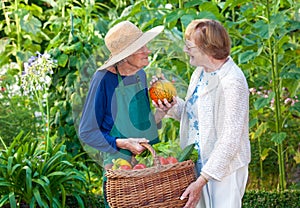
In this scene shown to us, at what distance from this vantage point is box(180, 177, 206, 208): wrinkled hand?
2824 millimetres

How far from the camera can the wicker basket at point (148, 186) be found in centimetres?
274

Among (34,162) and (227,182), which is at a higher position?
(227,182)

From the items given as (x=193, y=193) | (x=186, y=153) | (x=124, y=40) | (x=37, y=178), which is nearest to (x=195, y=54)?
(x=124, y=40)

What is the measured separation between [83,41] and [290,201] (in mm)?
1865

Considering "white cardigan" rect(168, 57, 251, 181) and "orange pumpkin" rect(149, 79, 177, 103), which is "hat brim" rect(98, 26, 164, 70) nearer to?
"orange pumpkin" rect(149, 79, 177, 103)

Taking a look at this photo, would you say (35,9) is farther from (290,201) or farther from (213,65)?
(213,65)

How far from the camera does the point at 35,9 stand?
A: 21.6ft

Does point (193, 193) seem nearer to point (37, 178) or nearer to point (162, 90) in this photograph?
point (162, 90)

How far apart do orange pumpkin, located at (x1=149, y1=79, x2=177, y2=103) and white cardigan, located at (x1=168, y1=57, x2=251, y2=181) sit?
0.41ft

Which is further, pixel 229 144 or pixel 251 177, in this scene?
pixel 251 177

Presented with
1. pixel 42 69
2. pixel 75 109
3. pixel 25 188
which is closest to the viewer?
pixel 75 109

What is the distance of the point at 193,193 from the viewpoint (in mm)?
2836

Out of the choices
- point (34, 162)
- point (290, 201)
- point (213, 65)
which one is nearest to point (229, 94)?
point (213, 65)

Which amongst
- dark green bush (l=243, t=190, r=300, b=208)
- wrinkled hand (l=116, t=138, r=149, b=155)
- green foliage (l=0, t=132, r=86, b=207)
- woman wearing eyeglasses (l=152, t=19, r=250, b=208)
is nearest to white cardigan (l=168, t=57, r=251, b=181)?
woman wearing eyeglasses (l=152, t=19, r=250, b=208)
